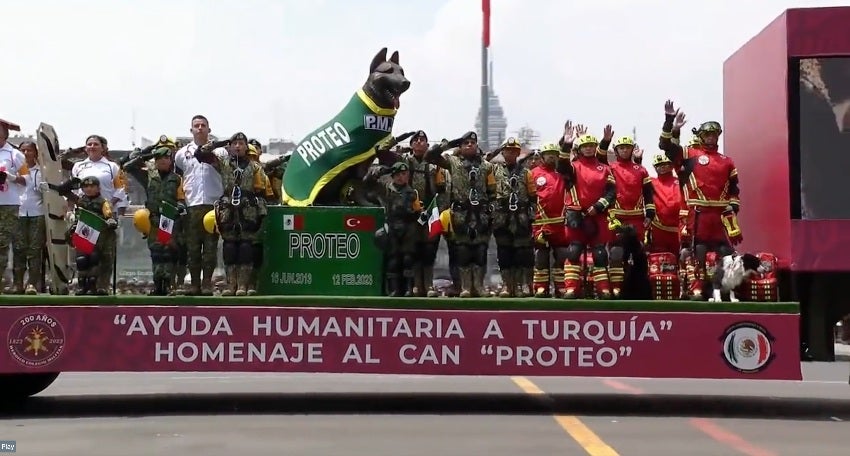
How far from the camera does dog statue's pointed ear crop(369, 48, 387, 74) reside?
37.8 ft

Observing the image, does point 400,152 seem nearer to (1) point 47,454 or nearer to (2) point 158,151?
(2) point 158,151

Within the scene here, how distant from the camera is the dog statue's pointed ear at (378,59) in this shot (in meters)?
11.5

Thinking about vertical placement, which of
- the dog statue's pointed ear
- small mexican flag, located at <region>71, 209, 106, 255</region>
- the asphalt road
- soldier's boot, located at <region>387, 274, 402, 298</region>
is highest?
the dog statue's pointed ear

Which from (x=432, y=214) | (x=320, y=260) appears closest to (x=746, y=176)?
(x=432, y=214)

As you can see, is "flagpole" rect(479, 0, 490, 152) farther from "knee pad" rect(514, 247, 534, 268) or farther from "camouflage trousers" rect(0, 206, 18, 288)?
"camouflage trousers" rect(0, 206, 18, 288)

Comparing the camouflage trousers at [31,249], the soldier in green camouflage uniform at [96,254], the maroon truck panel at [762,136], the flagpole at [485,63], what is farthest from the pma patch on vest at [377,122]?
the flagpole at [485,63]

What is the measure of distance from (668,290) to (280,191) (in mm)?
4296

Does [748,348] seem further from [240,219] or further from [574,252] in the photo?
[240,219]

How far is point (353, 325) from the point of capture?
32.6ft

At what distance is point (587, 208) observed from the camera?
35.2 feet

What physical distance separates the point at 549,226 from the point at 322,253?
215cm

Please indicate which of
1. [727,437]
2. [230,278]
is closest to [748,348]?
[727,437]

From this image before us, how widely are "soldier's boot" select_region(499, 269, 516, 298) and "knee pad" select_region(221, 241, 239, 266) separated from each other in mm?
2519

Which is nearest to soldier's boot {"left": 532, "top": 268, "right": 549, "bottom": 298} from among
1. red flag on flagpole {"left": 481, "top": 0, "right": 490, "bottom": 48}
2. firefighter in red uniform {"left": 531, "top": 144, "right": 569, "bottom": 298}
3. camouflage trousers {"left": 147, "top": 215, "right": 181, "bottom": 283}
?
firefighter in red uniform {"left": 531, "top": 144, "right": 569, "bottom": 298}
